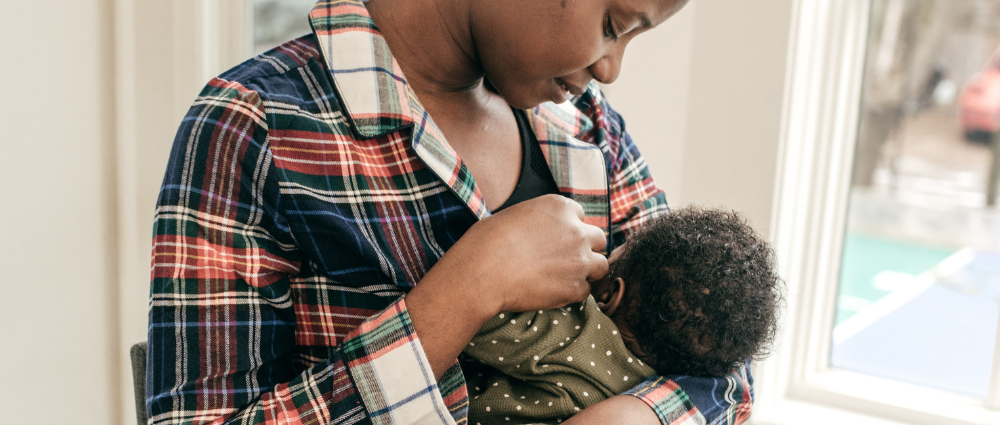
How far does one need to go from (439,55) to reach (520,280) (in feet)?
1.17

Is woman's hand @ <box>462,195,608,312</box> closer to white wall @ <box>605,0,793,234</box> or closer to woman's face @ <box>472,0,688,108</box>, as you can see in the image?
woman's face @ <box>472,0,688,108</box>

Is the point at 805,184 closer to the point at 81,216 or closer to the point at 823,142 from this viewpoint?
the point at 823,142

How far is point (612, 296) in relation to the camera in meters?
1.17

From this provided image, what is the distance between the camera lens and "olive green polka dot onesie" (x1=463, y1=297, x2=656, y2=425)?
1021 millimetres

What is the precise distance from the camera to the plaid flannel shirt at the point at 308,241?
84 centimetres

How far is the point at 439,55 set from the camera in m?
1.04

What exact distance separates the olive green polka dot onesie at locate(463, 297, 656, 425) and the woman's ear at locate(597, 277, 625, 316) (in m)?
0.06

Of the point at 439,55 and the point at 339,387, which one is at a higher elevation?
the point at 439,55

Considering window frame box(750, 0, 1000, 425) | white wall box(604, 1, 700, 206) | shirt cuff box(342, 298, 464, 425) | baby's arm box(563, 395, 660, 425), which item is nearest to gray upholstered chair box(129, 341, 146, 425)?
shirt cuff box(342, 298, 464, 425)

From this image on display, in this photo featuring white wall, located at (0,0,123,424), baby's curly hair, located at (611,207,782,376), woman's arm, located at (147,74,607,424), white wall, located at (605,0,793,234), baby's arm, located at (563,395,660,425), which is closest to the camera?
woman's arm, located at (147,74,607,424)

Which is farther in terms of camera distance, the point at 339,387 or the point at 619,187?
the point at 619,187

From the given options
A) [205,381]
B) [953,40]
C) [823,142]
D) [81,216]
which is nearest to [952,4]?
[953,40]

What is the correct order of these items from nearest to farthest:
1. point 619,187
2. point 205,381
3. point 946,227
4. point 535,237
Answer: point 205,381 → point 535,237 → point 619,187 → point 946,227

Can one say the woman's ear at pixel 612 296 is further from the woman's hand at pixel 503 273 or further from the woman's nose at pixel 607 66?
the woman's nose at pixel 607 66
